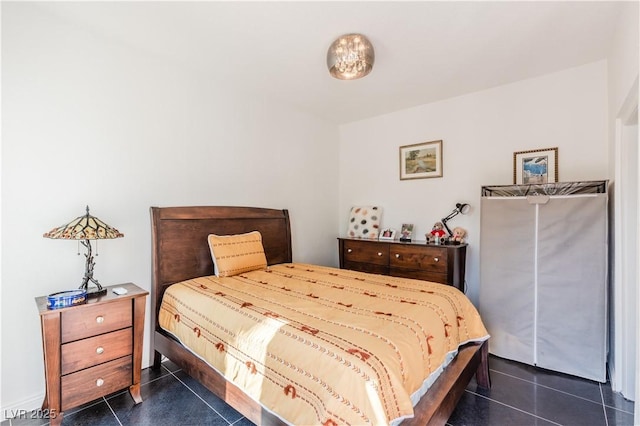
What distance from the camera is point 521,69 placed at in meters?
2.74

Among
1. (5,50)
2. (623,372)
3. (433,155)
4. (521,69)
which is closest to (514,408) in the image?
(623,372)

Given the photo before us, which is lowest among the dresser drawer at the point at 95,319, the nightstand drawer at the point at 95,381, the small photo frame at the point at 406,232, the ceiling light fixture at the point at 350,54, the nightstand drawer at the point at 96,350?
the nightstand drawer at the point at 95,381

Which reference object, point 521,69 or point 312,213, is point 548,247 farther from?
point 312,213

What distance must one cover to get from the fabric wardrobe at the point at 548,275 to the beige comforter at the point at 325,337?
2.55 ft

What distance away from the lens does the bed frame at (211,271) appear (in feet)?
5.09

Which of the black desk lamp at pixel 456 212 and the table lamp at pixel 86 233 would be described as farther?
the black desk lamp at pixel 456 212

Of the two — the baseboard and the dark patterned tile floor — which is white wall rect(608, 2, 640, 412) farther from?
the baseboard

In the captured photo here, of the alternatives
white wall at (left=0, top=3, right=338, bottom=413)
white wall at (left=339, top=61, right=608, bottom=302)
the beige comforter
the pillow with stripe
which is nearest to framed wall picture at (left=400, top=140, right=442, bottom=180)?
white wall at (left=339, top=61, right=608, bottom=302)

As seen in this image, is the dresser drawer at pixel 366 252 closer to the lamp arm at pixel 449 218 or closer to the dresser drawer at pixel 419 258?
the dresser drawer at pixel 419 258

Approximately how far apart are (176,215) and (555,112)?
3535mm

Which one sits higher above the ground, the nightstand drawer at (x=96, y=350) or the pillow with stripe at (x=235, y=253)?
the pillow with stripe at (x=235, y=253)

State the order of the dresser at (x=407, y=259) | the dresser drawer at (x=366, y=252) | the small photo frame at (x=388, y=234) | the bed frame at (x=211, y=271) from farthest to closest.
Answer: the small photo frame at (x=388, y=234)
the dresser drawer at (x=366, y=252)
the dresser at (x=407, y=259)
the bed frame at (x=211, y=271)

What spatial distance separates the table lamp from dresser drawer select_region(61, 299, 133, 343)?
158mm

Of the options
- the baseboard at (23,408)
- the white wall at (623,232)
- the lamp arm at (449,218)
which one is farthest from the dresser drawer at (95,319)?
the white wall at (623,232)
